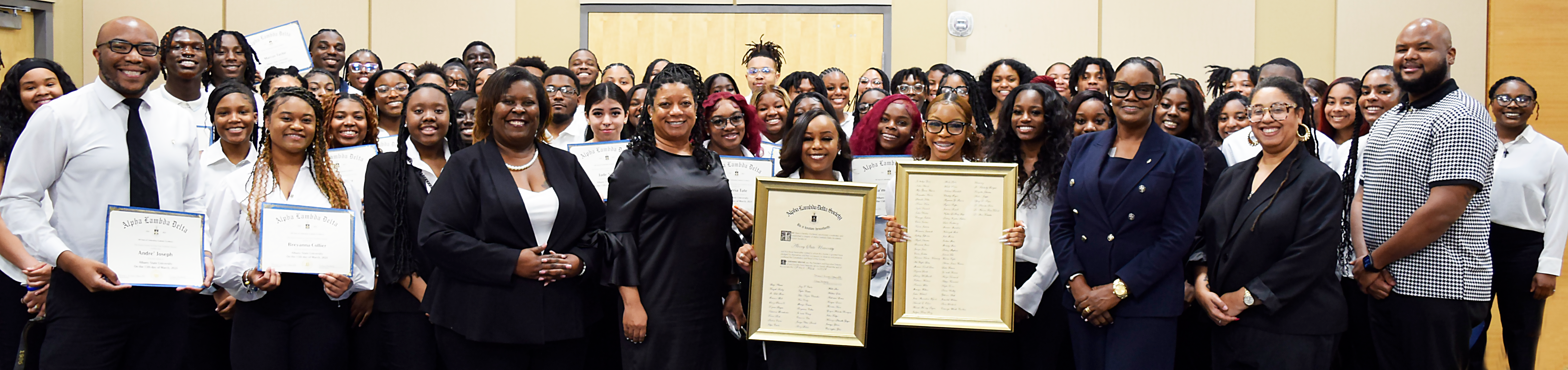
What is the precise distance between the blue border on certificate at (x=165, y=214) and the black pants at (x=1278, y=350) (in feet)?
12.6

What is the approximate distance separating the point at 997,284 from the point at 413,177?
239cm

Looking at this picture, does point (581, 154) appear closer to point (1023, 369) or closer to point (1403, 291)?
point (1023, 369)

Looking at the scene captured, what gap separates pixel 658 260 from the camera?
3639 mm

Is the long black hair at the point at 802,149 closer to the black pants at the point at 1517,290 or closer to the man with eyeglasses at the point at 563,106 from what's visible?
the man with eyeglasses at the point at 563,106

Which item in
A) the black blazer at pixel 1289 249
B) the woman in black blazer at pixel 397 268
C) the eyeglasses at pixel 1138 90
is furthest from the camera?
the woman in black blazer at pixel 397 268

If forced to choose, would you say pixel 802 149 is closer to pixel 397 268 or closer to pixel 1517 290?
pixel 397 268

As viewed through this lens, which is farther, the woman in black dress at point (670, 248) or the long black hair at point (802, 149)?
the long black hair at point (802, 149)

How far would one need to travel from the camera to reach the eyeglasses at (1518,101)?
515 centimetres

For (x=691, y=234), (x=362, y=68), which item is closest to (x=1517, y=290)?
(x=691, y=234)

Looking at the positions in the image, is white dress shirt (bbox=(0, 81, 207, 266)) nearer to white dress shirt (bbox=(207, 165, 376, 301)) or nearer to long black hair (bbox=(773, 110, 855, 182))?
white dress shirt (bbox=(207, 165, 376, 301))

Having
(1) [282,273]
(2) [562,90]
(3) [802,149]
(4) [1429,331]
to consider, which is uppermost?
(2) [562,90]

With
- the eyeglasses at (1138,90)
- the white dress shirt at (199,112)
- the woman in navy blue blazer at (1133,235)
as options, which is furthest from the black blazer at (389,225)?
the eyeglasses at (1138,90)

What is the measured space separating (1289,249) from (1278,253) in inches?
1.5

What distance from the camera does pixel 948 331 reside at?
12.5 feet
